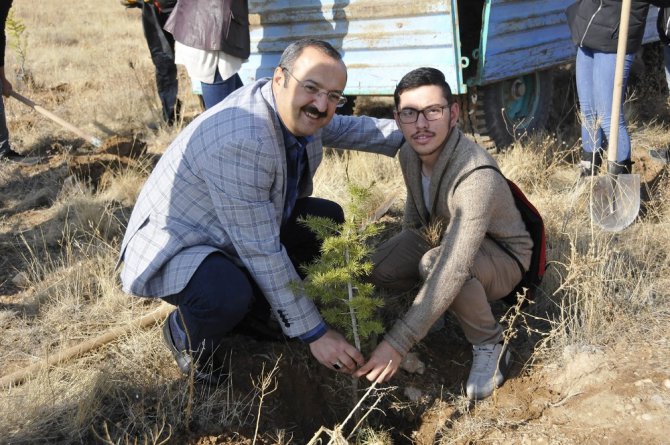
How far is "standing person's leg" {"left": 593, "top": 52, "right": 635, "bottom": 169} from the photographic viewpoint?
12.8 feet

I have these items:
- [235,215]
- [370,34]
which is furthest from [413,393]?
[370,34]

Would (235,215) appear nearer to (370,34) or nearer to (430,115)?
(430,115)

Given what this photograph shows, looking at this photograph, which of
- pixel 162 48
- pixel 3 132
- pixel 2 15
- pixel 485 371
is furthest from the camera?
pixel 162 48

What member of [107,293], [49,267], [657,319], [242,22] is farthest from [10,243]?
[657,319]

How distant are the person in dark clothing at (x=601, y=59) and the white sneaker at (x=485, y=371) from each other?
1.50 metres

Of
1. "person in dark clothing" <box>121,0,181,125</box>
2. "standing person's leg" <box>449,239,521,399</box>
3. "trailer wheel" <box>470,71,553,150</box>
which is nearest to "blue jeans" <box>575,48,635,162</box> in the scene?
"trailer wheel" <box>470,71,553,150</box>

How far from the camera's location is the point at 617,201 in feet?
12.6

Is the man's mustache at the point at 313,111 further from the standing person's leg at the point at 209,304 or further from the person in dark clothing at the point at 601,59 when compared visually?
the person in dark clothing at the point at 601,59

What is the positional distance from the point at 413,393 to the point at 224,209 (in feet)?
3.86

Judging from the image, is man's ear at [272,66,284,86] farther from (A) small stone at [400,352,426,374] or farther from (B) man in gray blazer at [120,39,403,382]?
(A) small stone at [400,352,426,374]

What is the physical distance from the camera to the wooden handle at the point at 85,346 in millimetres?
2770

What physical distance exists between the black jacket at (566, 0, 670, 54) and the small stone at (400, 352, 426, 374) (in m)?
2.22

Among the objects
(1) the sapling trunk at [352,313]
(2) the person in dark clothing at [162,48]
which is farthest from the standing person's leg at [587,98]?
(2) the person in dark clothing at [162,48]

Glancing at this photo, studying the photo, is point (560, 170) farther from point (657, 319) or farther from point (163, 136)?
point (163, 136)
